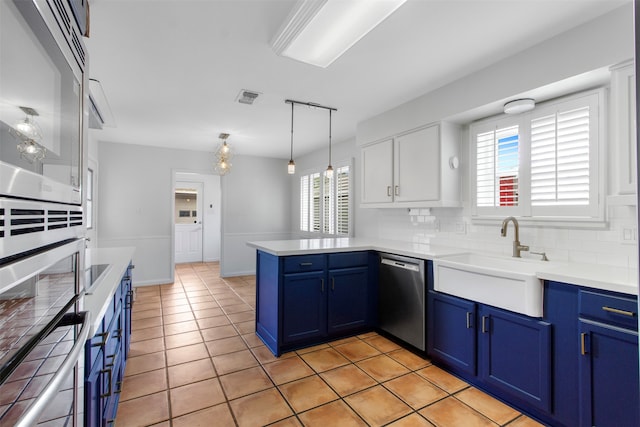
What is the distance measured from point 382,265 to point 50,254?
108 inches

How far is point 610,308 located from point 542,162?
1.19 meters

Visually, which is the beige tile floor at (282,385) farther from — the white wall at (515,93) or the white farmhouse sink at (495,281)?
the white wall at (515,93)

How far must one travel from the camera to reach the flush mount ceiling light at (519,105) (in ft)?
7.61

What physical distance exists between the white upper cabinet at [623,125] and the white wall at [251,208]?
17.4 feet

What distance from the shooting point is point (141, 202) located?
5266 millimetres

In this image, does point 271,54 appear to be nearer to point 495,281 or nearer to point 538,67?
point 538,67

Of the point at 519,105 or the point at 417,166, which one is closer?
the point at 519,105

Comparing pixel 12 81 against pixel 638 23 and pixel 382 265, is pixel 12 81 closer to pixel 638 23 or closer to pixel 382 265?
pixel 638 23

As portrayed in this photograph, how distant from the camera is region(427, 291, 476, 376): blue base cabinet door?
224cm

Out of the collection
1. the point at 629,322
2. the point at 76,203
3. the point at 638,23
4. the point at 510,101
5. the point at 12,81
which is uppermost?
the point at 510,101

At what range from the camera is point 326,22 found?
179cm

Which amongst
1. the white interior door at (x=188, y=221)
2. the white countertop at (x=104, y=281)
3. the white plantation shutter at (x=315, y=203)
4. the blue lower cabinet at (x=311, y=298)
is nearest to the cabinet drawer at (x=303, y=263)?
the blue lower cabinet at (x=311, y=298)

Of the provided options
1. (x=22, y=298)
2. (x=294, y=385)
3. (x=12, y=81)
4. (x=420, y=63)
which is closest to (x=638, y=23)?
(x=12, y=81)

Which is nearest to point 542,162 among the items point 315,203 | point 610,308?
point 610,308
